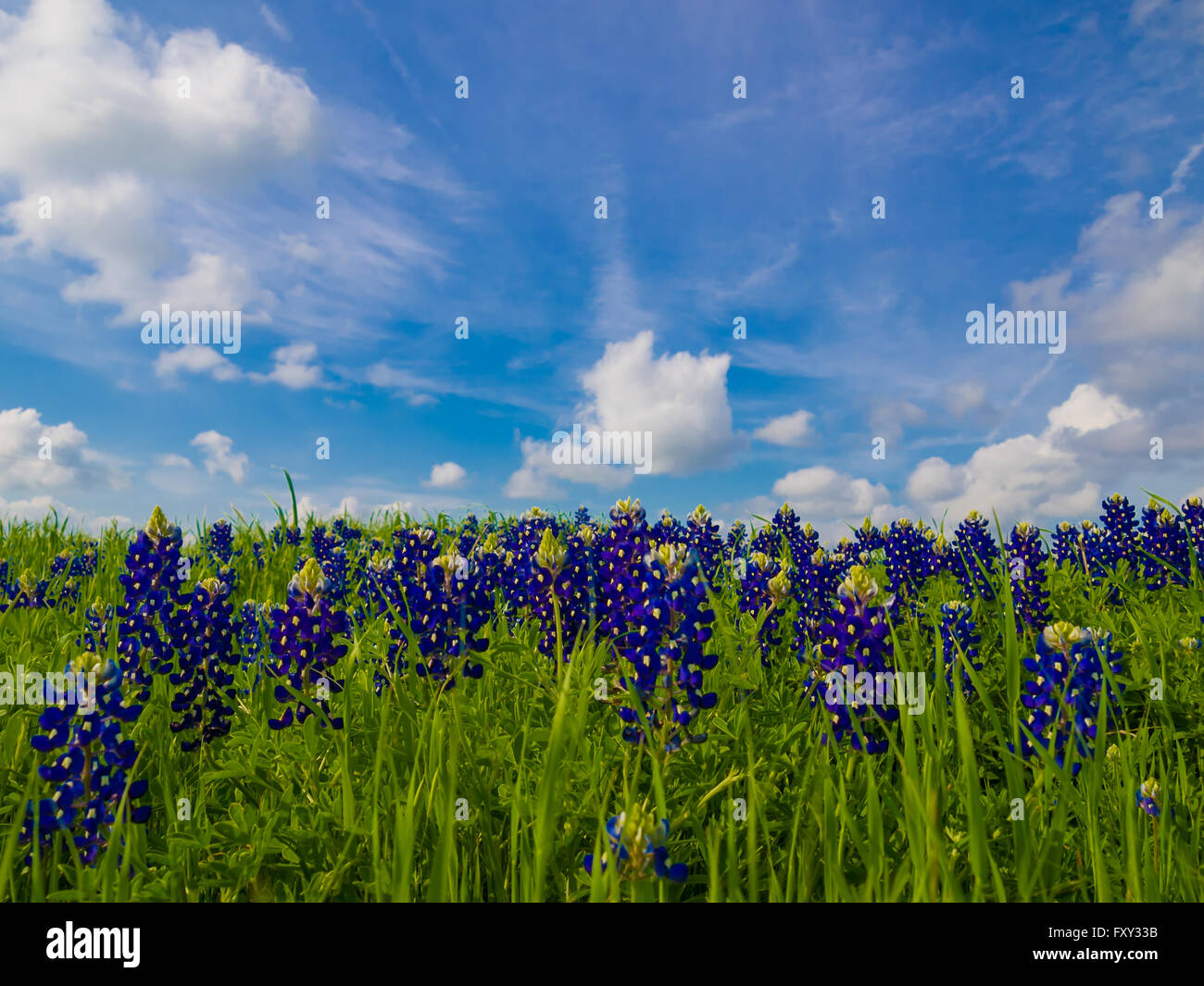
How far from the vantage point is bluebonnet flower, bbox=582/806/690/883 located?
230 centimetres

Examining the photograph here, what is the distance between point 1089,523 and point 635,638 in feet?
33.1

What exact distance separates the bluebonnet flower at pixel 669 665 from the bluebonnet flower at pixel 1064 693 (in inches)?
67.9

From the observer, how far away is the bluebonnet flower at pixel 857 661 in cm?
372

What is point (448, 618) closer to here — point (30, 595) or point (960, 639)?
point (960, 639)

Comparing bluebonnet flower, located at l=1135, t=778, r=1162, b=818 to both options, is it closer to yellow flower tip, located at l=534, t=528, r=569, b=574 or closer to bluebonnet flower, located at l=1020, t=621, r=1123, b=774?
bluebonnet flower, located at l=1020, t=621, r=1123, b=774

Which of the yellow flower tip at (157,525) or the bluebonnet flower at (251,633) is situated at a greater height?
the yellow flower tip at (157,525)

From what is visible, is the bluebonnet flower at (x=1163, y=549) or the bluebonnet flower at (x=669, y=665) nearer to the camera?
the bluebonnet flower at (x=669, y=665)

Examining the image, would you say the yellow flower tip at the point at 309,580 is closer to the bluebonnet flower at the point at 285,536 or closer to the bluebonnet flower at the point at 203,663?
the bluebonnet flower at the point at 203,663

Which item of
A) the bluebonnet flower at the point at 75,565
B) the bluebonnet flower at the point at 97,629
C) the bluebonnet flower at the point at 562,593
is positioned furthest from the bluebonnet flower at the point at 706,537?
the bluebonnet flower at the point at 75,565

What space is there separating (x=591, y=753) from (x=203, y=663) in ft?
8.84

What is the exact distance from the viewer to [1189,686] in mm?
5207
